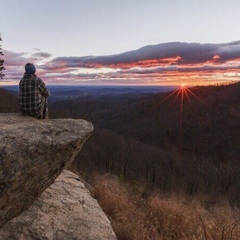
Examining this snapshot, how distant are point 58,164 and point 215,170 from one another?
81.0 meters

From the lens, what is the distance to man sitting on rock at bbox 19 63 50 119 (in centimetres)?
867

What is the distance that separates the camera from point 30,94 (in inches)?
342

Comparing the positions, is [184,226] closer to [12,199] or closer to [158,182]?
[12,199]

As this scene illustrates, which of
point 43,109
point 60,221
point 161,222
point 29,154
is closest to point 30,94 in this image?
point 43,109

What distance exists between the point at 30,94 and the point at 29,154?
288 cm

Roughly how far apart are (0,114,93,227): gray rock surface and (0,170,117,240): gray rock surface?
13.1 inches

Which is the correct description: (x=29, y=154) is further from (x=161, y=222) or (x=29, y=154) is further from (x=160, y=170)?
(x=160, y=170)

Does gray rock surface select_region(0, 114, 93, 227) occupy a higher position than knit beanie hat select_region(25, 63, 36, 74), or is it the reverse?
knit beanie hat select_region(25, 63, 36, 74)

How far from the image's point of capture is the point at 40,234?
746 cm

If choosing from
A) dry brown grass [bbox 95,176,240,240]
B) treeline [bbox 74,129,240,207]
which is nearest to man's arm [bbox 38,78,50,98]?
dry brown grass [bbox 95,176,240,240]

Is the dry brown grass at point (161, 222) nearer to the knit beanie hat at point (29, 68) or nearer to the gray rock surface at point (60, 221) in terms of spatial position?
the gray rock surface at point (60, 221)

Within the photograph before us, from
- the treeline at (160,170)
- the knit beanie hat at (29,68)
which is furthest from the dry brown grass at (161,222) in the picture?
the treeline at (160,170)

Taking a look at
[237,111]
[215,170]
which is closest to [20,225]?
[215,170]

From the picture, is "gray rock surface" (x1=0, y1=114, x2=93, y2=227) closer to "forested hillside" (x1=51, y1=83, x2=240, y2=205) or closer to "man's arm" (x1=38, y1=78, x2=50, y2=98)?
"man's arm" (x1=38, y1=78, x2=50, y2=98)
